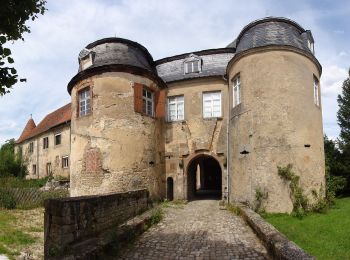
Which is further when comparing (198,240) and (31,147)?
(31,147)

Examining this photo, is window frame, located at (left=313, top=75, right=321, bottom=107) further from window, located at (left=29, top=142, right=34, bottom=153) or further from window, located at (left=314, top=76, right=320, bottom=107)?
window, located at (left=29, top=142, right=34, bottom=153)

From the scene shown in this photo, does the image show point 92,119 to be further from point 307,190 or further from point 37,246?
point 307,190

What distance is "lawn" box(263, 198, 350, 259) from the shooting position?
7.58 meters

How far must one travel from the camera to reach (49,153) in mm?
31188

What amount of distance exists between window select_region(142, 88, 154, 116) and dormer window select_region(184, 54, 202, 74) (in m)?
2.62

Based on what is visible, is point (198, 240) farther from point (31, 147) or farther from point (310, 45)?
point (31, 147)

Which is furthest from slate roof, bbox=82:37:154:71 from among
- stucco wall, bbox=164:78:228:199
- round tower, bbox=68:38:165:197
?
stucco wall, bbox=164:78:228:199

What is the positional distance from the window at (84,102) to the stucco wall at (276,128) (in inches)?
289

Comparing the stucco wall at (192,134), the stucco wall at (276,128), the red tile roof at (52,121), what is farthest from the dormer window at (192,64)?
the red tile roof at (52,121)

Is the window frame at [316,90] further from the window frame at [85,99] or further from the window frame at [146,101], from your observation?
the window frame at [85,99]

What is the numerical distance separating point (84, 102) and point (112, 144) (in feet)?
9.73

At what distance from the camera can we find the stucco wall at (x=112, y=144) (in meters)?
15.5

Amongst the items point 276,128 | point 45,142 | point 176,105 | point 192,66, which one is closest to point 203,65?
point 192,66

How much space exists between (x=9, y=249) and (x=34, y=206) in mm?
11551
